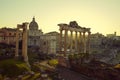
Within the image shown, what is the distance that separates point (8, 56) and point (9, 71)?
1164cm

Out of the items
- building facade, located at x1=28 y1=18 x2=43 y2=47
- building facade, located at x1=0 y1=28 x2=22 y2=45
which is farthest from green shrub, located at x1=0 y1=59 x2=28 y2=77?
building facade, located at x1=28 y1=18 x2=43 y2=47

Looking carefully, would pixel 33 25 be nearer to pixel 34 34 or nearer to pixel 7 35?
pixel 34 34

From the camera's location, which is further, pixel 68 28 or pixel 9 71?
pixel 68 28

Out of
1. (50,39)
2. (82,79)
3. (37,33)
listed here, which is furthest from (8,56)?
(37,33)

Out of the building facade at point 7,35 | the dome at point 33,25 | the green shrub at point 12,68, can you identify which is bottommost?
the green shrub at point 12,68

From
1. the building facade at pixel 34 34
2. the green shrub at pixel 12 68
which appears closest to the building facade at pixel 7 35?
the building facade at pixel 34 34

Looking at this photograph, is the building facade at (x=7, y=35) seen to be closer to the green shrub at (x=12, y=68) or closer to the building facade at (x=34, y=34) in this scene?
the building facade at (x=34, y=34)

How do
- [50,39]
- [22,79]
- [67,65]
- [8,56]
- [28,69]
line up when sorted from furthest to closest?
[50,39] < [8,56] < [67,65] < [28,69] < [22,79]

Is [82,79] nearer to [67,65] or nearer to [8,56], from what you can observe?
[67,65]

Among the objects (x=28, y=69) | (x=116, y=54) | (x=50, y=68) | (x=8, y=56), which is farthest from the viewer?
(x=116, y=54)

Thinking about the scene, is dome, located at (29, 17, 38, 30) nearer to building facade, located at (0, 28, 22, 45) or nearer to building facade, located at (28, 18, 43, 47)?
building facade, located at (28, 18, 43, 47)

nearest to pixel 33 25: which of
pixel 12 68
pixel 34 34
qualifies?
pixel 34 34

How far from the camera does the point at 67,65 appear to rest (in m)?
45.4

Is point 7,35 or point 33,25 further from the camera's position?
point 33,25
